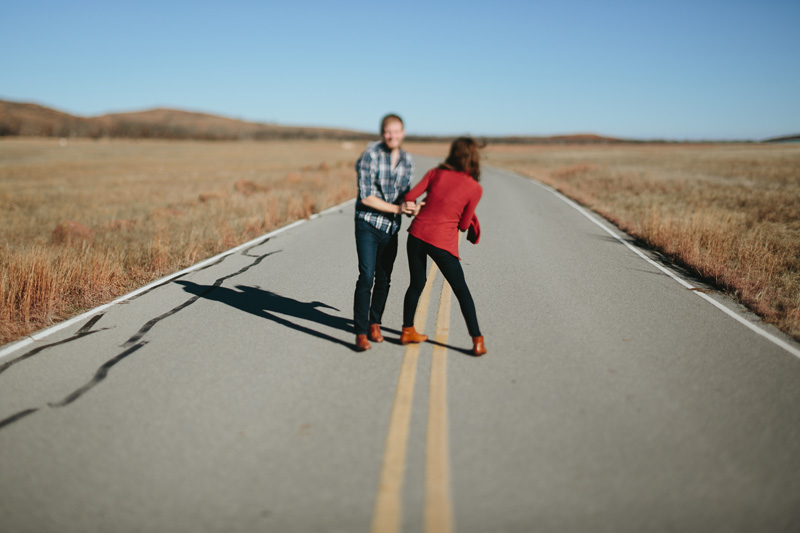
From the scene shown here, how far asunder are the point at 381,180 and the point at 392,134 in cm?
39

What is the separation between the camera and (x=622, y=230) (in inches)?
480

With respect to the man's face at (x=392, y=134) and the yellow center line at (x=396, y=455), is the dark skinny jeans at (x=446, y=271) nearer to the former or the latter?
the yellow center line at (x=396, y=455)

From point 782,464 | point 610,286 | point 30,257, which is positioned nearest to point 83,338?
point 30,257

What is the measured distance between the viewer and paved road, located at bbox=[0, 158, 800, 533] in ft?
8.59

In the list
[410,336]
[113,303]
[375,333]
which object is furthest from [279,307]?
[113,303]

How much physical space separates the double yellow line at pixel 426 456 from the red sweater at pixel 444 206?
3.41 ft

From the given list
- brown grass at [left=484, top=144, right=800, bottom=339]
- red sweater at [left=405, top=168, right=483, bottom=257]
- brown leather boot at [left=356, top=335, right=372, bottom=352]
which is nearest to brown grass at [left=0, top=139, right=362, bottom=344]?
brown leather boot at [left=356, top=335, right=372, bottom=352]

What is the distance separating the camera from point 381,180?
439cm

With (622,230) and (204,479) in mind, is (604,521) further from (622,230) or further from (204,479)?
(622,230)

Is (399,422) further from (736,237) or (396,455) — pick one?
(736,237)

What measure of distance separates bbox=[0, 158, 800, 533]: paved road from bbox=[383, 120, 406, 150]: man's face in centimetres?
181

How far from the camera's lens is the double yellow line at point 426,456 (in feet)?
8.29

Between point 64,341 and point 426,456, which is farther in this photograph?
point 64,341

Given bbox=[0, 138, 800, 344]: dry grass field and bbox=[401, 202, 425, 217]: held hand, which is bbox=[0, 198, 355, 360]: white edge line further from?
bbox=[401, 202, 425, 217]: held hand
